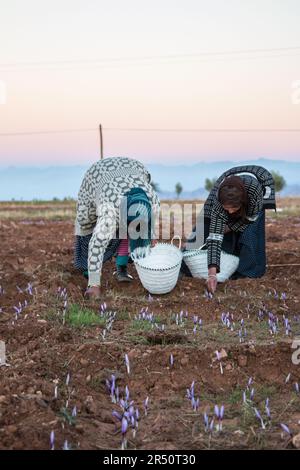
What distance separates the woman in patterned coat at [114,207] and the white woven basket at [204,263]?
616mm

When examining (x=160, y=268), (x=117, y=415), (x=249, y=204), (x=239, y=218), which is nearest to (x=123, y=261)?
(x=160, y=268)

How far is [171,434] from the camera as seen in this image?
2885 mm

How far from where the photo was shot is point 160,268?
5359mm

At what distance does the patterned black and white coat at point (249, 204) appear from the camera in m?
5.44

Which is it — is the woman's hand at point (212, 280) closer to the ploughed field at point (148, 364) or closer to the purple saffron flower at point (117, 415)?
the ploughed field at point (148, 364)

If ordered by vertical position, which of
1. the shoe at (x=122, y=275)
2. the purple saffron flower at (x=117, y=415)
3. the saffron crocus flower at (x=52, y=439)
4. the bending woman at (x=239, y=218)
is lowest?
the shoe at (x=122, y=275)

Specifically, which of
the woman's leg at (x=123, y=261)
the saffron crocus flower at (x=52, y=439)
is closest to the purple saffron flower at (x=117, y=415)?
the saffron crocus flower at (x=52, y=439)

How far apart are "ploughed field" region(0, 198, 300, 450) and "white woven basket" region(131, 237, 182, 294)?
5.5 inches

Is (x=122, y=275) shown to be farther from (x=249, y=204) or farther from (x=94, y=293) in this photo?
(x=249, y=204)

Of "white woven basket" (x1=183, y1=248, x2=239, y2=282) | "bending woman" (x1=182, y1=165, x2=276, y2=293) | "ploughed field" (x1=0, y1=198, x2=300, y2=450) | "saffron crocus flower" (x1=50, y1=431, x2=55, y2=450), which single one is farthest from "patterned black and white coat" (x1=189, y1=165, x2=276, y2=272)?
"saffron crocus flower" (x1=50, y1=431, x2=55, y2=450)

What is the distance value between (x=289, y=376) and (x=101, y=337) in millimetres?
1301

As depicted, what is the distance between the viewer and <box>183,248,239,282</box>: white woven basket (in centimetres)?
589

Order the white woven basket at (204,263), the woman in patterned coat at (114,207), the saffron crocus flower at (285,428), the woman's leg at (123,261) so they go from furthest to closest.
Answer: the white woven basket at (204,263), the woman's leg at (123,261), the woman in patterned coat at (114,207), the saffron crocus flower at (285,428)

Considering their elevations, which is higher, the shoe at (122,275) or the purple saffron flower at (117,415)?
the purple saffron flower at (117,415)
